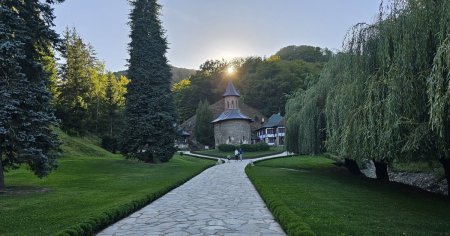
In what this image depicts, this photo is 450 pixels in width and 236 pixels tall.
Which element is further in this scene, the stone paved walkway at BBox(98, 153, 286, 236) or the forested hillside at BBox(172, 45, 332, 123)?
the forested hillside at BBox(172, 45, 332, 123)

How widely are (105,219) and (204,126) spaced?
6408cm

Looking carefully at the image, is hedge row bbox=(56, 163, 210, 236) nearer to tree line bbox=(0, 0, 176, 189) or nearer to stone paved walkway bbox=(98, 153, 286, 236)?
stone paved walkway bbox=(98, 153, 286, 236)

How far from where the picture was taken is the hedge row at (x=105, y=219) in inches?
261

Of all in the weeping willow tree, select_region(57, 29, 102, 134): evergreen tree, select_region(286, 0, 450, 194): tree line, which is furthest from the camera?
select_region(57, 29, 102, 134): evergreen tree

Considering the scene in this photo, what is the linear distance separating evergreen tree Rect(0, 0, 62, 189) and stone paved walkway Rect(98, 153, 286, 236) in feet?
16.5

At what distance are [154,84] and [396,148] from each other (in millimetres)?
23920

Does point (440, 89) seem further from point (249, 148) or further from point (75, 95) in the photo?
point (249, 148)

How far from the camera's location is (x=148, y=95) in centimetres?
3023

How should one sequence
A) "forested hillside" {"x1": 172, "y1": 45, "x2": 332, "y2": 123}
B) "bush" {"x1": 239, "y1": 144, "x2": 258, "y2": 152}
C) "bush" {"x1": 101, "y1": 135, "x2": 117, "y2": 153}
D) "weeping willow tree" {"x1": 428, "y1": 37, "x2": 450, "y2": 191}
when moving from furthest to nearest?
"forested hillside" {"x1": 172, "y1": 45, "x2": 332, "y2": 123}
"bush" {"x1": 239, "y1": 144, "x2": 258, "y2": 152}
"bush" {"x1": 101, "y1": 135, "x2": 117, "y2": 153}
"weeping willow tree" {"x1": 428, "y1": 37, "x2": 450, "y2": 191}

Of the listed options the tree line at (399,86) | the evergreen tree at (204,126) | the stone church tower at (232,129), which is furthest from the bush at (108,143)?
the tree line at (399,86)

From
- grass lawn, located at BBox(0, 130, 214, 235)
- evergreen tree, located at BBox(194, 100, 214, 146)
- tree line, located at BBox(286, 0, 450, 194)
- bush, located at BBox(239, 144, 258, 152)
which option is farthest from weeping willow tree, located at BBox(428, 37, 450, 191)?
evergreen tree, located at BBox(194, 100, 214, 146)

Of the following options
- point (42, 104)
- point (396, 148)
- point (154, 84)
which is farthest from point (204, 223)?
point (154, 84)

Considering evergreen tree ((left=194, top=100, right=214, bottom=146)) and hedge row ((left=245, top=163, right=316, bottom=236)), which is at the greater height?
evergreen tree ((left=194, top=100, right=214, bottom=146))

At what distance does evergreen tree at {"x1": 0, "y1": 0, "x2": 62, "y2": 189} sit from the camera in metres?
12.8
